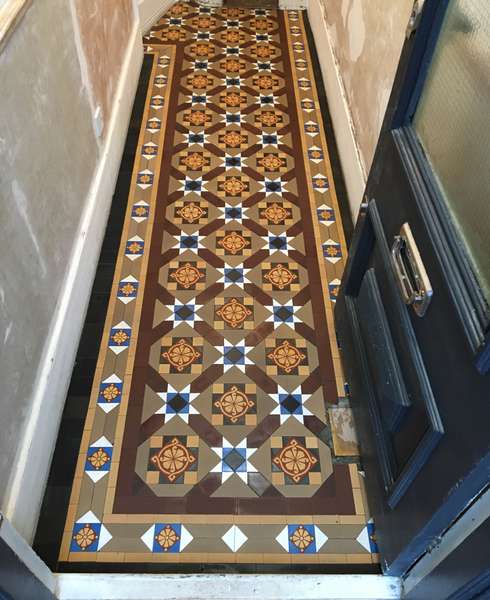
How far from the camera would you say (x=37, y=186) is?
6.73 feet

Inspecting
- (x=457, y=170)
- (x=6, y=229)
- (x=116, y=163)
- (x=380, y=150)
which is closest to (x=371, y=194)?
(x=380, y=150)

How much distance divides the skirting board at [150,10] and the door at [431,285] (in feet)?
11.6

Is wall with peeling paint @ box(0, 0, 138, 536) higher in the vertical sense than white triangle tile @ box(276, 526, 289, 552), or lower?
higher

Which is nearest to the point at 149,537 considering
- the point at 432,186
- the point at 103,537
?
the point at 103,537

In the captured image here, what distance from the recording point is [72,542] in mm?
2045

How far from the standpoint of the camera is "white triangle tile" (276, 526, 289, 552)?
206 cm

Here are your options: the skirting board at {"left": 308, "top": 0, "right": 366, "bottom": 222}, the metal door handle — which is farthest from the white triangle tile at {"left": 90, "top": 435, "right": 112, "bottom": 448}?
the skirting board at {"left": 308, "top": 0, "right": 366, "bottom": 222}

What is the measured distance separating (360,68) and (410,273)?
2.11 m

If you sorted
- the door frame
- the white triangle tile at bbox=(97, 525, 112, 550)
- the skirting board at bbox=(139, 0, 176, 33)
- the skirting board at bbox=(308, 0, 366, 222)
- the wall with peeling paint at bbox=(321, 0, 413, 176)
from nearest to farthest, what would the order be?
the door frame
the white triangle tile at bbox=(97, 525, 112, 550)
the wall with peeling paint at bbox=(321, 0, 413, 176)
the skirting board at bbox=(308, 0, 366, 222)
the skirting board at bbox=(139, 0, 176, 33)

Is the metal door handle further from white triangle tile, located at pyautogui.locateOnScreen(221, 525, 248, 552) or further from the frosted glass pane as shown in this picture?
white triangle tile, located at pyautogui.locateOnScreen(221, 525, 248, 552)

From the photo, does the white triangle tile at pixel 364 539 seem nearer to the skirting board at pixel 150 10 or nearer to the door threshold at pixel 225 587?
the door threshold at pixel 225 587

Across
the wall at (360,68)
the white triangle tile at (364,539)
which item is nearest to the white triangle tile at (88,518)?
the white triangle tile at (364,539)

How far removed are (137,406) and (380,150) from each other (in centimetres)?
154

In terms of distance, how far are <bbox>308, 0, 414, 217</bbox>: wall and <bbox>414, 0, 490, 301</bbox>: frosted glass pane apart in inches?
44.1
